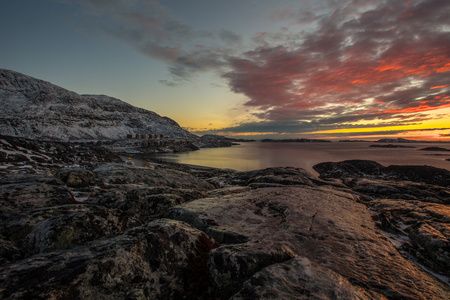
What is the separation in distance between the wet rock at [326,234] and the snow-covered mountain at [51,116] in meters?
144

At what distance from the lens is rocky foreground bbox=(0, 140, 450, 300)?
3.24 metres

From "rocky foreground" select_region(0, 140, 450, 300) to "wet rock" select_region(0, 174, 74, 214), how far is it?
0.03 metres

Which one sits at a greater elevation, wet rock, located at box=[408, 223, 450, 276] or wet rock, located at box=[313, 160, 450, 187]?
wet rock, located at box=[408, 223, 450, 276]

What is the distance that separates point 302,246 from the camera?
5.83m

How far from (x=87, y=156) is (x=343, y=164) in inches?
2018

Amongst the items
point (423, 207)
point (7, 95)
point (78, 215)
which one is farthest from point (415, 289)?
point (7, 95)

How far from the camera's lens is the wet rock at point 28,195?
7.39 meters

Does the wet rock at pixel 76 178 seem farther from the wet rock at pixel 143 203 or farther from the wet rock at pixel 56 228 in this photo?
the wet rock at pixel 56 228

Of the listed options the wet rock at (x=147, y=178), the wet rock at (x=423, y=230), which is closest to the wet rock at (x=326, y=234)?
the wet rock at (x=423, y=230)

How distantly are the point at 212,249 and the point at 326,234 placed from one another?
4469 mm

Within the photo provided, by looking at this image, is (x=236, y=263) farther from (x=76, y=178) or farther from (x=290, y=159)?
(x=290, y=159)

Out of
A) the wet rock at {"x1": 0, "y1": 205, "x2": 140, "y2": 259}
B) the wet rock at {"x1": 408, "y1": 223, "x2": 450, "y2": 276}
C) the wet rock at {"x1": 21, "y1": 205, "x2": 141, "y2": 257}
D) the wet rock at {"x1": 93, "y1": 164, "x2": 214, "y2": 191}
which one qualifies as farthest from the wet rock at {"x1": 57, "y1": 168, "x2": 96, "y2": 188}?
the wet rock at {"x1": 408, "y1": 223, "x2": 450, "y2": 276}

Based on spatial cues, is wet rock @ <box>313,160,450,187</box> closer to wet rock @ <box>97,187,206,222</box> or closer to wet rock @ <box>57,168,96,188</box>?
wet rock @ <box>97,187,206,222</box>

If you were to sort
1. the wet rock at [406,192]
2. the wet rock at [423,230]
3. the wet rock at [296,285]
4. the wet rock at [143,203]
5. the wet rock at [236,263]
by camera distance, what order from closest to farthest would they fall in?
1. the wet rock at [296,285]
2. the wet rock at [236,263]
3. the wet rock at [423,230]
4. the wet rock at [143,203]
5. the wet rock at [406,192]
